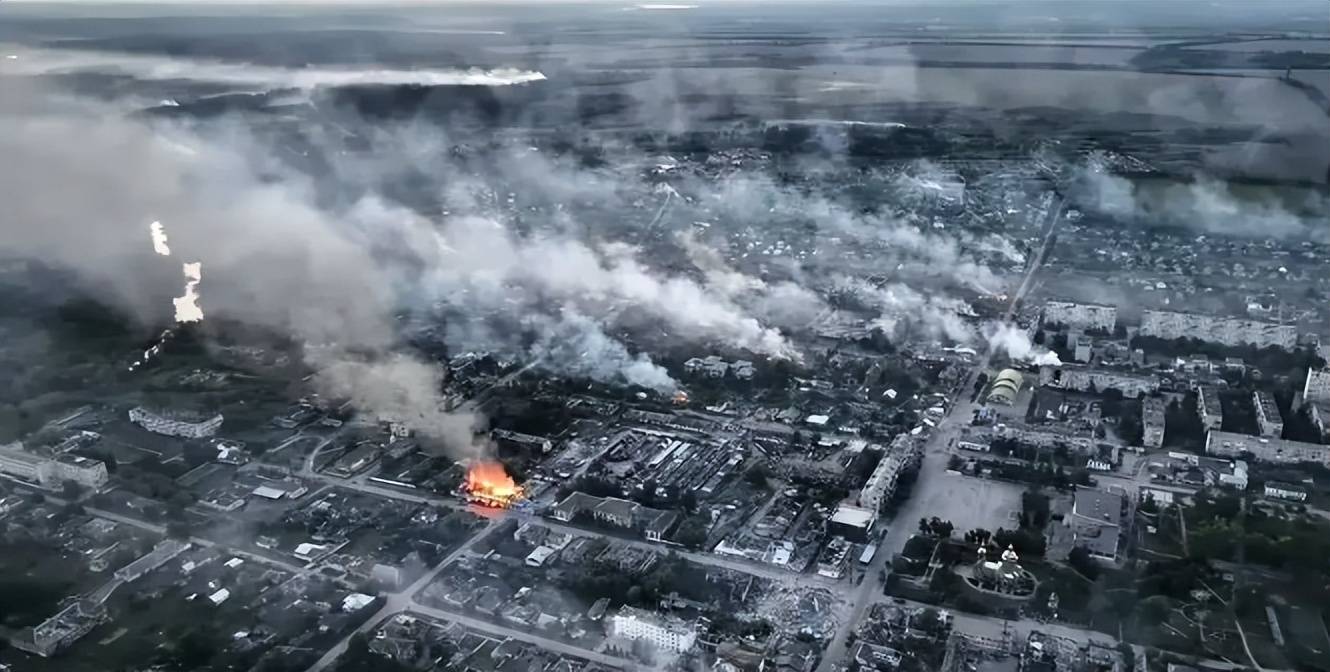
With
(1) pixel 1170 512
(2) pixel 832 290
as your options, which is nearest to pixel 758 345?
(2) pixel 832 290

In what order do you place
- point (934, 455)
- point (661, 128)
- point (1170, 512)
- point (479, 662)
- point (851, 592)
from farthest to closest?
1. point (661, 128)
2. point (934, 455)
3. point (1170, 512)
4. point (851, 592)
5. point (479, 662)

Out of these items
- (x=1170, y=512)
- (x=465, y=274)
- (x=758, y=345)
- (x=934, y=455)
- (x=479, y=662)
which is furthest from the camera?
(x=465, y=274)

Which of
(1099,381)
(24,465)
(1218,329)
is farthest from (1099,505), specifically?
(24,465)

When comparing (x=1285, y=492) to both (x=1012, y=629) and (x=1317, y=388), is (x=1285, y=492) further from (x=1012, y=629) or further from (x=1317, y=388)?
(x=1012, y=629)

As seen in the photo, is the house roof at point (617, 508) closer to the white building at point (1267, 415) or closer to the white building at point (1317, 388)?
the white building at point (1267, 415)

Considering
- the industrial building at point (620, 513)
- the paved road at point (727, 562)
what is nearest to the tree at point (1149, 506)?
the paved road at point (727, 562)

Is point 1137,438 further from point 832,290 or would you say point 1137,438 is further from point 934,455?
point 832,290

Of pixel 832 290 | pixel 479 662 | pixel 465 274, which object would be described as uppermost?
pixel 832 290
